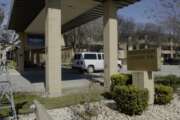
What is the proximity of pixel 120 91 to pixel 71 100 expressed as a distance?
6.56 feet

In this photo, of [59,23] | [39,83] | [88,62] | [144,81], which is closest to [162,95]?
[144,81]

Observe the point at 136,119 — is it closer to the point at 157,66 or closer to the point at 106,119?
the point at 106,119

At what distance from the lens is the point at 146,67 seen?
834cm

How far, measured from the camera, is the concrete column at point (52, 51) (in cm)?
981

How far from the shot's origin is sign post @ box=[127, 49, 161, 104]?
314 inches

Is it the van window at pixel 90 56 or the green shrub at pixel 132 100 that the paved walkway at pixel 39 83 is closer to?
the green shrub at pixel 132 100

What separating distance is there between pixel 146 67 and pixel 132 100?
5.02 feet

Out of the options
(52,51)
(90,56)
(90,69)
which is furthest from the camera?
(90,56)

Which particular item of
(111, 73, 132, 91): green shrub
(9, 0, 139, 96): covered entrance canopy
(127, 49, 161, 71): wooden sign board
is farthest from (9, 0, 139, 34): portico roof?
(111, 73, 132, 91): green shrub

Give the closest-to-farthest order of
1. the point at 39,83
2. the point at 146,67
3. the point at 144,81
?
the point at 144,81 < the point at 146,67 < the point at 39,83

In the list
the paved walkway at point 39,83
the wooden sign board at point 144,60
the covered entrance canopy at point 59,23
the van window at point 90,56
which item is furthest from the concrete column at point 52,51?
the van window at point 90,56

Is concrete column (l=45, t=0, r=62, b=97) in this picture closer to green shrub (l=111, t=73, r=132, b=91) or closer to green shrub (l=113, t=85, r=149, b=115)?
green shrub (l=111, t=73, r=132, b=91)

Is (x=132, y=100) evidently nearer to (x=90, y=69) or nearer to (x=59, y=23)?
(x=59, y=23)

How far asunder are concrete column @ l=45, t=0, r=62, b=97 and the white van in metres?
12.5
